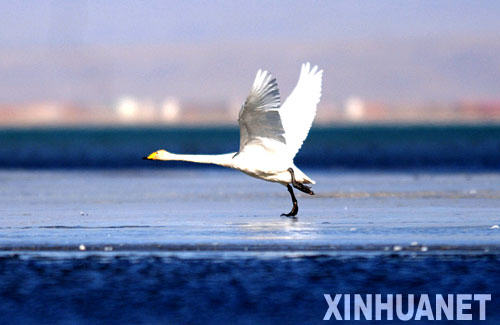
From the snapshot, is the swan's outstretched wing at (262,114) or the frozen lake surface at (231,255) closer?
the frozen lake surface at (231,255)

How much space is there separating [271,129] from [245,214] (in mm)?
1726

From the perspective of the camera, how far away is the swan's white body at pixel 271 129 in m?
16.0

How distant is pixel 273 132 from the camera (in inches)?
667

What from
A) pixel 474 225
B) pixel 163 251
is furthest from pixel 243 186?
pixel 163 251

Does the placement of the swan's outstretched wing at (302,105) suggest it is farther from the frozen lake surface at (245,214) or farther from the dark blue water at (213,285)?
the dark blue water at (213,285)

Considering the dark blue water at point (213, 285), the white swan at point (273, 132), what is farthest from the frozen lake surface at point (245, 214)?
the dark blue water at point (213, 285)

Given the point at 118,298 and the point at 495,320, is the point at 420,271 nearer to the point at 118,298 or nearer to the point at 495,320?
the point at 495,320

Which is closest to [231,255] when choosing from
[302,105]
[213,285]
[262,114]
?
[213,285]

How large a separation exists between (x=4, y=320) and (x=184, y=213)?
8.04 metres

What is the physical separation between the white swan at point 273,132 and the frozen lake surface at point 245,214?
2.25 ft

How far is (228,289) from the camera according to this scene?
11.6 meters

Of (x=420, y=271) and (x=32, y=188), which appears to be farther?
(x=32, y=188)

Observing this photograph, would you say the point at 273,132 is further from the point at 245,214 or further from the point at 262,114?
the point at 245,214

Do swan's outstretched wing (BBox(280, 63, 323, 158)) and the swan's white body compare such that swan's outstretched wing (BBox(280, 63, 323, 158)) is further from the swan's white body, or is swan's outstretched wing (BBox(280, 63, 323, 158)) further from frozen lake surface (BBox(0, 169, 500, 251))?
frozen lake surface (BBox(0, 169, 500, 251))
